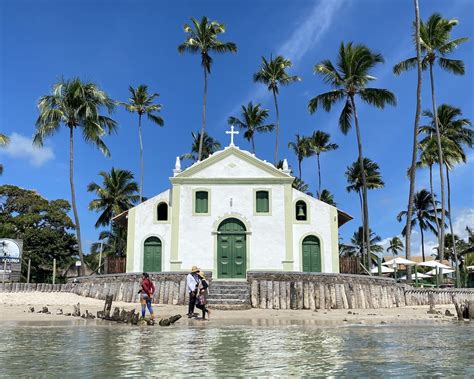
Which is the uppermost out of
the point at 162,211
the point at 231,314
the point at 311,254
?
the point at 162,211

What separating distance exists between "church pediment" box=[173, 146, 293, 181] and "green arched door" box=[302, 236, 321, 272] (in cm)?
353

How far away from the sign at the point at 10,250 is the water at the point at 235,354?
18175 millimetres

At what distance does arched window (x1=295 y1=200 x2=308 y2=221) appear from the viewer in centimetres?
2620

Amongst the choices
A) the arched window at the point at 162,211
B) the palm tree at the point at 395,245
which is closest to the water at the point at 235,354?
the arched window at the point at 162,211

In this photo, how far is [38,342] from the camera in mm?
8602

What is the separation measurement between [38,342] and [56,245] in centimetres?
3868

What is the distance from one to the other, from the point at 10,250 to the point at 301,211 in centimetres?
1600

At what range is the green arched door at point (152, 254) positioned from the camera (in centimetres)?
2577

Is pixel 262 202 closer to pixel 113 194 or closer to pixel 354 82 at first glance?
pixel 354 82

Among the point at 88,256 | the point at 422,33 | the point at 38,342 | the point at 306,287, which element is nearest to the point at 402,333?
the point at 38,342

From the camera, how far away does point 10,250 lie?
1078 inches

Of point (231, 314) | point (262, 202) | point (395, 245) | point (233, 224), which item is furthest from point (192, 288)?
point (395, 245)

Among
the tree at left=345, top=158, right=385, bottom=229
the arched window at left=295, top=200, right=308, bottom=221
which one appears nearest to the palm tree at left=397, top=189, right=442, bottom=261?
the tree at left=345, top=158, right=385, bottom=229

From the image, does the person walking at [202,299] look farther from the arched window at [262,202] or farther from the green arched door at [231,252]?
the arched window at [262,202]
